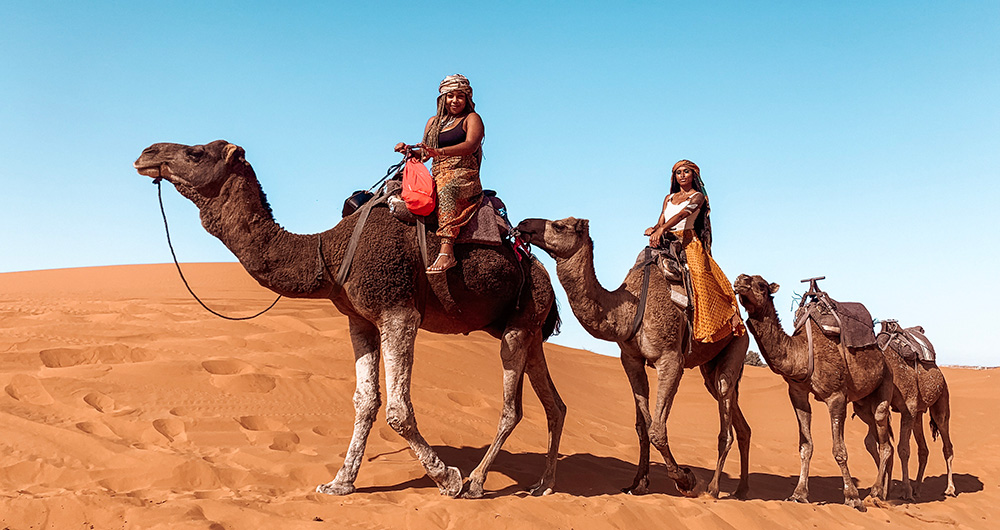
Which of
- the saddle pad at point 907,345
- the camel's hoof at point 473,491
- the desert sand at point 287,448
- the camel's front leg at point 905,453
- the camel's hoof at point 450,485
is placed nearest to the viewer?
the desert sand at point 287,448

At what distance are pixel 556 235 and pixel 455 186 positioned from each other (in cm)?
137

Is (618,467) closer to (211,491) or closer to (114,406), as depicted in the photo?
(211,491)

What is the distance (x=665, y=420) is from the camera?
7230 mm

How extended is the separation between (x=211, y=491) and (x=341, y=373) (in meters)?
4.91

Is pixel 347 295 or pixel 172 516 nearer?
pixel 172 516

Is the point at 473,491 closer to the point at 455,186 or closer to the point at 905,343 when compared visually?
the point at 455,186

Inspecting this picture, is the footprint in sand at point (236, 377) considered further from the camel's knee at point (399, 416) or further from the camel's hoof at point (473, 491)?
the camel's hoof at point (473, 491)

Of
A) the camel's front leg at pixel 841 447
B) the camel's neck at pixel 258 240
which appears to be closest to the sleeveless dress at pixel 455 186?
the camel's neck at pixel 258 240

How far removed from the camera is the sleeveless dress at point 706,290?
7.75m

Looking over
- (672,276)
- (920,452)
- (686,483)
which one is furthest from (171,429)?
(920,452)

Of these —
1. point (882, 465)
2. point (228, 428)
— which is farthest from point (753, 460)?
point (228, 428)

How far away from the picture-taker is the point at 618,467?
9.26m

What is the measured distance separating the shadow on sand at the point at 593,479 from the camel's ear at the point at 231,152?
303 centimetres

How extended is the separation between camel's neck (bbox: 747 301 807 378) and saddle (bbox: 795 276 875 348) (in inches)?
29.1
